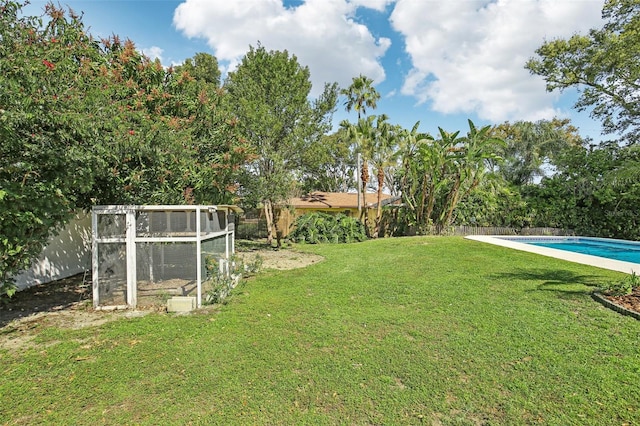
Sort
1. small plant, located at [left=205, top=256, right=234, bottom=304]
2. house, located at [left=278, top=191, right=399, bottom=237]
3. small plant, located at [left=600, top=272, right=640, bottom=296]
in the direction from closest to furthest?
small plant, located at [left=600, top=272, right=640, bottom=296] < small plant, located at [left=205, top=256, right=234, bottom=304] < house, located at [left=278, top=191, right=399, bottom=237]

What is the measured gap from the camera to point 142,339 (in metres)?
4.39

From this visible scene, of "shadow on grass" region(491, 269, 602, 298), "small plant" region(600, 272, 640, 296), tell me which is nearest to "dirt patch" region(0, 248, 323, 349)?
"shadow on grass" region(491, 269, 602, 298)

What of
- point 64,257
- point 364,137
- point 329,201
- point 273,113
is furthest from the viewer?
point 329,201

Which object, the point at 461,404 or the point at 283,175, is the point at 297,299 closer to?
the point at 461,404

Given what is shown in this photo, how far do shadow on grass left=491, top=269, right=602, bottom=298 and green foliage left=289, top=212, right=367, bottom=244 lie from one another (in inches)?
397

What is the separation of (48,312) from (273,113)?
10.5 metres

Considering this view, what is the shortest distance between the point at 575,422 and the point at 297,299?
447 cm

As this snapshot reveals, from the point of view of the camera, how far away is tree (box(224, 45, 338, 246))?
12.8 metres

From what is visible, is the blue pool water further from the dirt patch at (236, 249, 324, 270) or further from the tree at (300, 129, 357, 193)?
the tree at (300, 129, 357, 193)

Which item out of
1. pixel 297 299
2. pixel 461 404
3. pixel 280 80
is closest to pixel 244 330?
pixel 297 299

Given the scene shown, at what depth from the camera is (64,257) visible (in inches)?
328

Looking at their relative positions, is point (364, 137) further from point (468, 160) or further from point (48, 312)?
point (48, 312)

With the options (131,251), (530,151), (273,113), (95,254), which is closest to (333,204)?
(273,113)

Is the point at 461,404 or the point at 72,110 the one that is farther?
the point at 72,110
